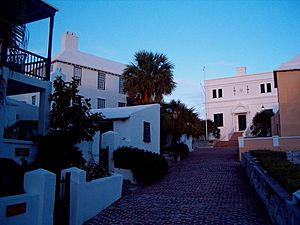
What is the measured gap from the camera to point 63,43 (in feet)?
95.4

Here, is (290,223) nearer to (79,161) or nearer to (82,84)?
(79,161)

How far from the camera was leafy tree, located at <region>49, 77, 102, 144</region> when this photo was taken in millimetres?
11273

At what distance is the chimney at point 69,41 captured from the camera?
2903 cm

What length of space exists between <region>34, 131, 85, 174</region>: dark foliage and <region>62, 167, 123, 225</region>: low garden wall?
143 centimetres

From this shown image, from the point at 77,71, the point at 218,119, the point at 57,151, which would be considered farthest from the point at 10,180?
the point at 218,119

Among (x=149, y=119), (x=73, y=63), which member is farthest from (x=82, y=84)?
(x=149, y=119)

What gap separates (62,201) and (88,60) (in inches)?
907

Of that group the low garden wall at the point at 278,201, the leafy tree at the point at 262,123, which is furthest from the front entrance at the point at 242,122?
the low garden wall at the point at 278,201

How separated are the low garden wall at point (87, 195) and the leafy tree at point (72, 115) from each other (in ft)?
6.58

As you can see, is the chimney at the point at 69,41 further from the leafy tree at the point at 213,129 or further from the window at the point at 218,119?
the window at the point at 218,119

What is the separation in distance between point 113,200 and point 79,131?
2662mm

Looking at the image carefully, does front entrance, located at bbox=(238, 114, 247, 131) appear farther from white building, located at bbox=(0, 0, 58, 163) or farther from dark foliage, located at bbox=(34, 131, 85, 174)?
dark foliage, located at bbox=(34, 131, 85, 174)

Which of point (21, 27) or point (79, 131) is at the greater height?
point (21, 27)

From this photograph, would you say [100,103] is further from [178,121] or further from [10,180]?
[10,180]
